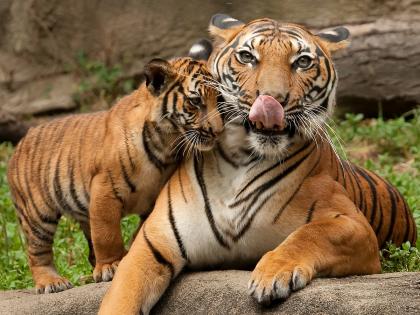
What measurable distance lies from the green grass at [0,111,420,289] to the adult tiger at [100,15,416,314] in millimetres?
758

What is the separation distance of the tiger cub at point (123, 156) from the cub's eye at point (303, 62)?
446mm

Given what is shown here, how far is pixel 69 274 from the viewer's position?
5539 millimetres

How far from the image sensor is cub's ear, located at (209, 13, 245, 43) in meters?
4.37

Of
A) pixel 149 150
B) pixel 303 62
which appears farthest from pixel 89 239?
pixel 303 62

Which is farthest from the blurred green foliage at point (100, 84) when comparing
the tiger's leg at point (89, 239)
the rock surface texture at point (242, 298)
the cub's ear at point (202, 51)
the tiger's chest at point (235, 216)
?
the tiger's chest at point (235, 216)

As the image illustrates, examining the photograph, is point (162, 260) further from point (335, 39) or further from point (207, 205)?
point (335, 39)

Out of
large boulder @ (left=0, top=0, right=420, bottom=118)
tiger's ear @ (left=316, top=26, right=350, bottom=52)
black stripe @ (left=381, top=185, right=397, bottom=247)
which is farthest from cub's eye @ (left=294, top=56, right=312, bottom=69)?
large boulder @ (left=0, top=0, right=420, bottom=118)

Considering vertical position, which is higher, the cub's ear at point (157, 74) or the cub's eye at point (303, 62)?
the cub's eye at point (303, 62)

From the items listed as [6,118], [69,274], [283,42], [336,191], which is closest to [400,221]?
[336,191]

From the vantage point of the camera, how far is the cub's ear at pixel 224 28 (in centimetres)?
437

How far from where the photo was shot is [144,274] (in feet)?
13.4

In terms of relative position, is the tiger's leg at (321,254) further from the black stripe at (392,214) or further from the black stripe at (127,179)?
the black stripe at (127,179)

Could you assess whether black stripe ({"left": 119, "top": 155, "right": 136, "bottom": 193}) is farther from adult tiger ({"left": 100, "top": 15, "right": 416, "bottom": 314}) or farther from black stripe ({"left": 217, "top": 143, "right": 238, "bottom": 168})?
black stripe ({"left": 217, "top": 143, "right": 238, "bottom": 168})

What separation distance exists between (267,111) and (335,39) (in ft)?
2.58
